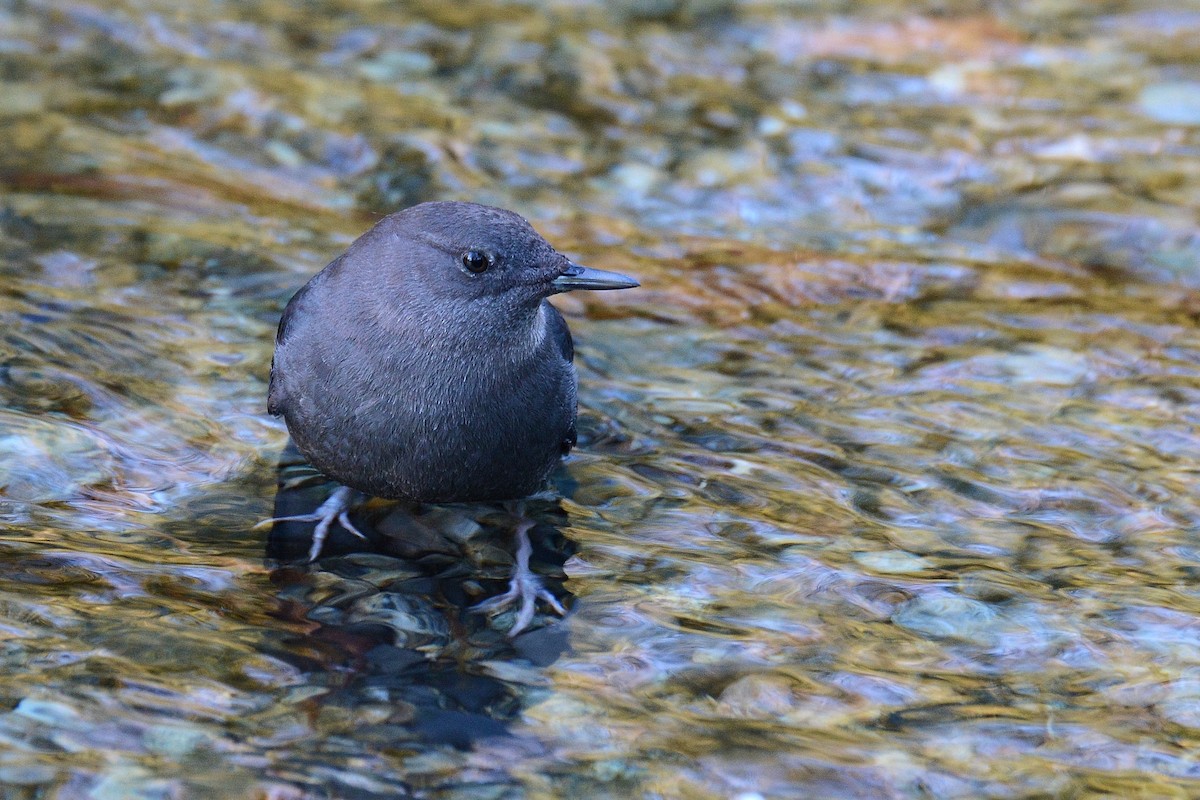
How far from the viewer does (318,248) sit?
607 centimetres

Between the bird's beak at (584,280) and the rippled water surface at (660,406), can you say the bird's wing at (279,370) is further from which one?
the bird's beak at (584,280)

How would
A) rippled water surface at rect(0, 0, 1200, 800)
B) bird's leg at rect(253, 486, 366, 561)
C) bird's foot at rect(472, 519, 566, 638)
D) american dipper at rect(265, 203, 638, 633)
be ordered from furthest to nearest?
bird's leg at rect(253, 486, 366, 561) → american dipper at rect(265, 203, 638, 633) → bird's foot at rect(472, 519, 566, 638) → rippled water surface at rect(0, 0, 1200, 800)

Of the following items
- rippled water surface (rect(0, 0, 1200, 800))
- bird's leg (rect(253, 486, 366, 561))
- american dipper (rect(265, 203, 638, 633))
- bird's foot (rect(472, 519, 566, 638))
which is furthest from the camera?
bird's leg (rect(253, 486, 366, 561))

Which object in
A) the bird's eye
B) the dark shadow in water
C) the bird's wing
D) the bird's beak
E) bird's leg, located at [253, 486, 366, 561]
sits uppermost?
the bird's eye

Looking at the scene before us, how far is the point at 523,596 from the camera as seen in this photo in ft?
13.0

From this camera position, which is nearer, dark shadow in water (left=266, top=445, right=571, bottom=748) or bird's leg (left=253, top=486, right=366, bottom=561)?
dark shadow in water (left=266, top=445, right=571, bottom=748)

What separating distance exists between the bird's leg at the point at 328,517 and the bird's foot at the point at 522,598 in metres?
0.54

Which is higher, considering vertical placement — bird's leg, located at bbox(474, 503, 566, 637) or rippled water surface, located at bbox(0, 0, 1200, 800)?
rippled water surface, located at bbox(0, 0, 1200, 800)

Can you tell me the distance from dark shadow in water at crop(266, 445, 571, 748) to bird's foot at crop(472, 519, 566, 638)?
33 mm

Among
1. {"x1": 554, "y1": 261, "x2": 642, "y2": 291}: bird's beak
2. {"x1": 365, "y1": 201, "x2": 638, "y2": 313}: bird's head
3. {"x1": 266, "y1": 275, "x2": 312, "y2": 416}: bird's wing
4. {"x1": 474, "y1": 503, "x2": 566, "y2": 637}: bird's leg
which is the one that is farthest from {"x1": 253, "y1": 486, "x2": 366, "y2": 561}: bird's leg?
{"x1": 554, "y1": 261, "x2": 642, "y2": 291}: bird's beak

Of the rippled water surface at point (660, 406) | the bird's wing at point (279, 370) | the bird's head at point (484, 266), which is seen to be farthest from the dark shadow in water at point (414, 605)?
the bird's head at point (484, 266)

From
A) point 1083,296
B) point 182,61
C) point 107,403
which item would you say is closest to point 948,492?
point 1083,296

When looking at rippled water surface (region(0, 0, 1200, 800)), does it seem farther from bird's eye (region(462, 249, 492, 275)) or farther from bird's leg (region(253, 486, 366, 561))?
bird's eye (region(462, 249, 492, 275))

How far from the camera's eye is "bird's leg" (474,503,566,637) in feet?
12.7
